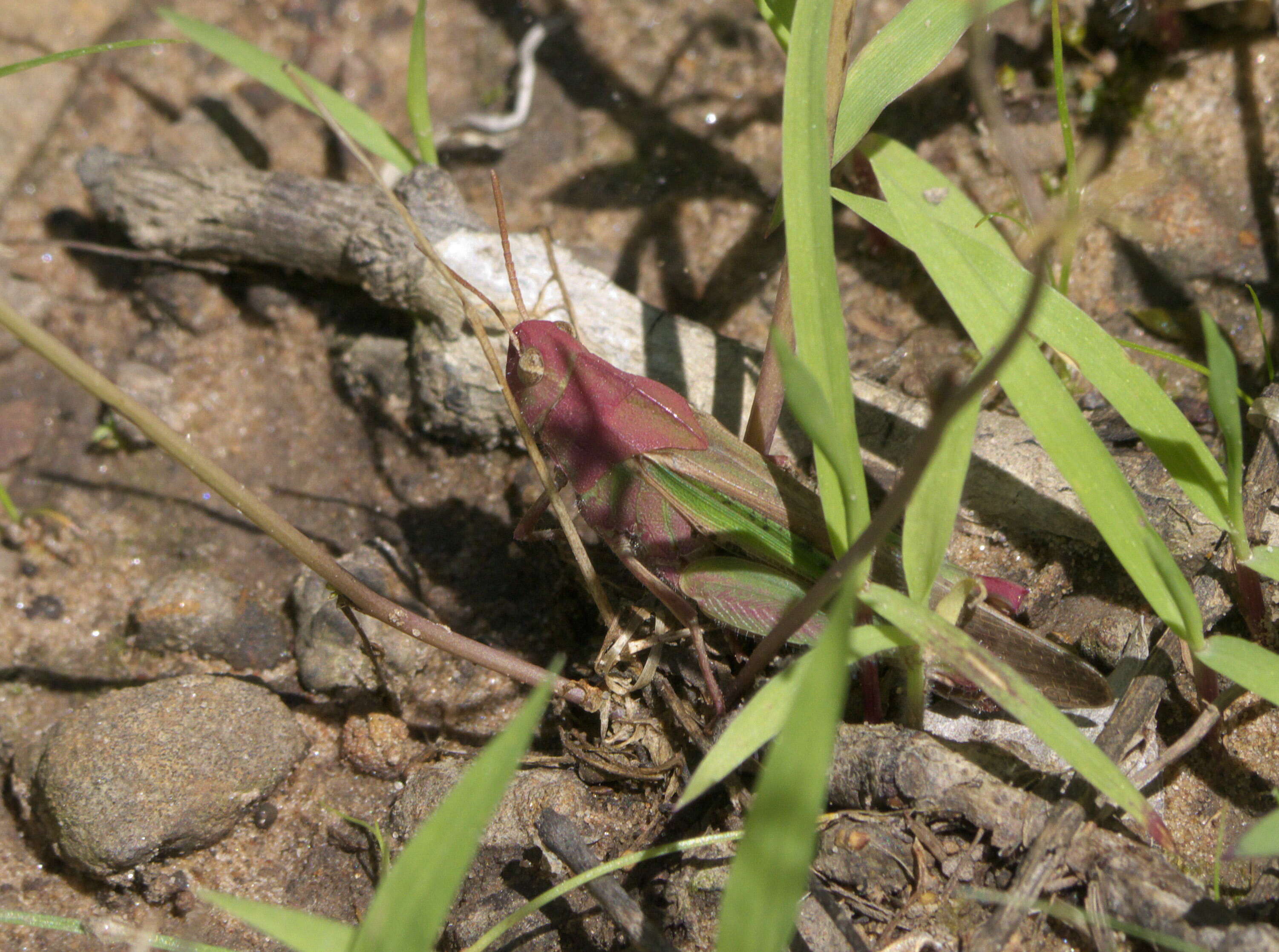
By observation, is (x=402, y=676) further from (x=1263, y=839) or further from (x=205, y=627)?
(x=1263, y=839)

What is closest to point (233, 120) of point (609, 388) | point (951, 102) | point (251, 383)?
point (251, 383)

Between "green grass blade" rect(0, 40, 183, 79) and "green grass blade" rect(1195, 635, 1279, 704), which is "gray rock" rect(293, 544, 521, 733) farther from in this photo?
"green grass blade" rect(1195, 635, 1279, 704)

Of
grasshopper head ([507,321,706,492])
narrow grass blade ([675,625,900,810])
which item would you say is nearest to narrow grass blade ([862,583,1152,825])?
narrow grass blade ([675,625,900,810])

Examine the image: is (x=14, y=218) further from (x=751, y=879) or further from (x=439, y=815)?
(x=751, y=879)

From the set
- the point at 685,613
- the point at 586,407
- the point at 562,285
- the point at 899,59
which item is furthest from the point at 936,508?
the point at 562,285

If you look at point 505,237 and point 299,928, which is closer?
point 299,928

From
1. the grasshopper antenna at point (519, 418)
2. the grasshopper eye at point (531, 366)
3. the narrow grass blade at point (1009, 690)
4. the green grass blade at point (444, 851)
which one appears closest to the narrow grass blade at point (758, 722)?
the narrow grass blade at point (1009, 690)
